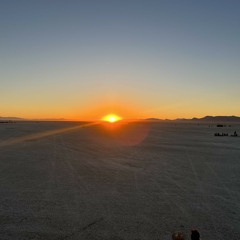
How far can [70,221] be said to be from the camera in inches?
319

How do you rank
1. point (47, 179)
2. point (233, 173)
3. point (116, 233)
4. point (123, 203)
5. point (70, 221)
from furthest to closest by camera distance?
point (233, 173) → point (47, 179) → point (123, 203) → point (70, 221) → point (116, 233)

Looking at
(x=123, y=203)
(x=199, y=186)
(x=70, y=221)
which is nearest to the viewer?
(x=70, y=221)

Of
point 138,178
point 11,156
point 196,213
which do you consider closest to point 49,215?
point 196,213

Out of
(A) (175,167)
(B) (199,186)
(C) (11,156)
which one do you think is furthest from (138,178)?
(C) (11,156)

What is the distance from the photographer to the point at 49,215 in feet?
28.0

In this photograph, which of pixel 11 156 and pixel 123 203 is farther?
pixel 11 156

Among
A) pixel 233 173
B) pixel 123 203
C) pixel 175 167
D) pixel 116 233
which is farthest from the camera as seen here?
pixel 175 167

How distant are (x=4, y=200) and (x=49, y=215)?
2095 mm

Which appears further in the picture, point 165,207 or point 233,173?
point 233,173

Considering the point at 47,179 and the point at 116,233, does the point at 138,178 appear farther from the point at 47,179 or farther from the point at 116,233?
the point at 116,233

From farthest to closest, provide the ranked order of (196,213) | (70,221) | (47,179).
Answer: (47,179) → (196,213) → (70,221)

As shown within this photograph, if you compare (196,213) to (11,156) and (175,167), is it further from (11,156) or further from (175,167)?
(11,156)

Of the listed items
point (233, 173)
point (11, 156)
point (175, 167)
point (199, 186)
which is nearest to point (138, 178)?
point (199, 186)

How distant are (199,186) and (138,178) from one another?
2479 millimetres
